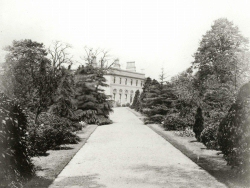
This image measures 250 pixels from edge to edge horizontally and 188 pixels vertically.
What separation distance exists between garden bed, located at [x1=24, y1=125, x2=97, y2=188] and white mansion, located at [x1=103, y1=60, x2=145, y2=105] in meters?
61.7

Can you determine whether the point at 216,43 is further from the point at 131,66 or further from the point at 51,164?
the point at 131,66

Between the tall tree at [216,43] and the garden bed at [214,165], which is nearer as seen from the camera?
the garden bed at [214,165]

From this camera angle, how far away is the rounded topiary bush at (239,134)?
5879 millimetres

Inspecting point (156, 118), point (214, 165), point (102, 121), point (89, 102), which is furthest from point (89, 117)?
point (214, 165)

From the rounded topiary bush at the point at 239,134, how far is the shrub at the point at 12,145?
402 centimetres

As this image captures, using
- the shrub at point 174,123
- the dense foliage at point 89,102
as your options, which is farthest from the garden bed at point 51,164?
the dense foliage at point 89,102

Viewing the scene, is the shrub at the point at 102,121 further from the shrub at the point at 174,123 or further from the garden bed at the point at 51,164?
the garden bed at the point at 51,164

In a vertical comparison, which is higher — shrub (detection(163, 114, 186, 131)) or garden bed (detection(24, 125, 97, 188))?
shrub (detection(163, 114, 186, 131))

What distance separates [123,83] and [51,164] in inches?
2729

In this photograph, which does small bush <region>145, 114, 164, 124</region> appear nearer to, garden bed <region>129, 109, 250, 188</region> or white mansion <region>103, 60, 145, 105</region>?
garden bed <region>129, 109, 250, 188</region>

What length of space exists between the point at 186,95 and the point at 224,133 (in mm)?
12612

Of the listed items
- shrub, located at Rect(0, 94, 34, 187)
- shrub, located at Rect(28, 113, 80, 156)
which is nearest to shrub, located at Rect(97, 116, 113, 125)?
shrub, located at Rect(28, 113, 80, 156)

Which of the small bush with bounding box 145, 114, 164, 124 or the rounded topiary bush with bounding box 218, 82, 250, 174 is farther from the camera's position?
the small bush with bounding box 145, 114, 164, 124

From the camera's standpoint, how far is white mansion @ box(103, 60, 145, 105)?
7344 cm
